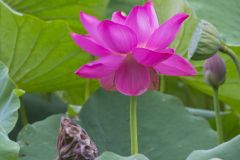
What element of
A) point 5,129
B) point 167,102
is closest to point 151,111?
point 167,102

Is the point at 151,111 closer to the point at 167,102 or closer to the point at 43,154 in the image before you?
the point at 167,102

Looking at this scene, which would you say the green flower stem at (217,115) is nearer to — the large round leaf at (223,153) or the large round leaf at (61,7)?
the large round leaf at (223,153)

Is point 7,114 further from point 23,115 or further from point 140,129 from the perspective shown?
point 23,115

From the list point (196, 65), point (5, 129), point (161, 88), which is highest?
point (5, 129)

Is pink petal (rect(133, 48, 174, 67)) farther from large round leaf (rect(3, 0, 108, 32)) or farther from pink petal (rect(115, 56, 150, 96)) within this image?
large round leaf (rect(3, 0, 108, 32))

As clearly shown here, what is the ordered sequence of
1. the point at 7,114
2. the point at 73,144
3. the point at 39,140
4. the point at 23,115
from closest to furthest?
the point at 73,144, the point at 7,114, the point at 39,140, the point at 23,115

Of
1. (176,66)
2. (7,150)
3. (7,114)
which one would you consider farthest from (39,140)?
(176,66)

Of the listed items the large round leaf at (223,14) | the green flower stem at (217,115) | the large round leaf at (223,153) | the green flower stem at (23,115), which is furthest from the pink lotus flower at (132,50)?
the green flower stem at (23,115)

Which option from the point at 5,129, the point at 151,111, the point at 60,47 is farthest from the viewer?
the point at 60,47
